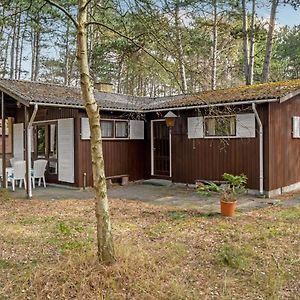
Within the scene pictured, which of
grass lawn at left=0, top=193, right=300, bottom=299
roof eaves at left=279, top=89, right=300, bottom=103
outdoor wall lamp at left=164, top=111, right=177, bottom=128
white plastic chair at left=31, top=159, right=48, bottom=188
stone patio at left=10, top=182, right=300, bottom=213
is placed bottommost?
grass lawn at left=0, top=193, right=300, bottom=299

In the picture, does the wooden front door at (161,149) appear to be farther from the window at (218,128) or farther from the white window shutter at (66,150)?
the white window shutter at (66,150)

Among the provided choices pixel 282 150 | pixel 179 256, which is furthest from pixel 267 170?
pixel 179 256

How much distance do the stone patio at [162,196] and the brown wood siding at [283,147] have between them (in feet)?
2.73

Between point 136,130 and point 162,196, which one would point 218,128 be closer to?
point 162,196

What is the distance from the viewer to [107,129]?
12.5m

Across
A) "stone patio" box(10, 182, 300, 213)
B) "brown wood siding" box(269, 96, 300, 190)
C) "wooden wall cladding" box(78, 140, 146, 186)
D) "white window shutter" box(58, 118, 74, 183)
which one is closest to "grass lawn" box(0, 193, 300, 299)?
"stone patio" box(10, 182, 300, 213)

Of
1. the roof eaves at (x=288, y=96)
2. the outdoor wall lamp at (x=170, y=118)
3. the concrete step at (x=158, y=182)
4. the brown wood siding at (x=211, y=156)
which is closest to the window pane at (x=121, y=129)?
the outdoor wall lamp at (x=170, y=118)

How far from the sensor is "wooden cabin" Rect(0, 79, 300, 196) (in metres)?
10.3

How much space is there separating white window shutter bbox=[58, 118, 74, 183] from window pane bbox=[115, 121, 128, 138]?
1.69 m

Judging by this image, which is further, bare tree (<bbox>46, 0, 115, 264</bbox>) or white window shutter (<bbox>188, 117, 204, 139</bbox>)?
white window shutter (<bbox>188, 117, 204, 139</bbox>)

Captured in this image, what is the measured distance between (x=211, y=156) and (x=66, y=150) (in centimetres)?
467

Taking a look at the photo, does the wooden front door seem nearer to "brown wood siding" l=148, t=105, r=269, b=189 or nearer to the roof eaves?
"brown wood siding" l=148, t=105, r=269, b=189

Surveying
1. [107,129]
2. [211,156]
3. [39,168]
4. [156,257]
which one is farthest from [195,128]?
[156,257]

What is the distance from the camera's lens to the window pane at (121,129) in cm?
1285
